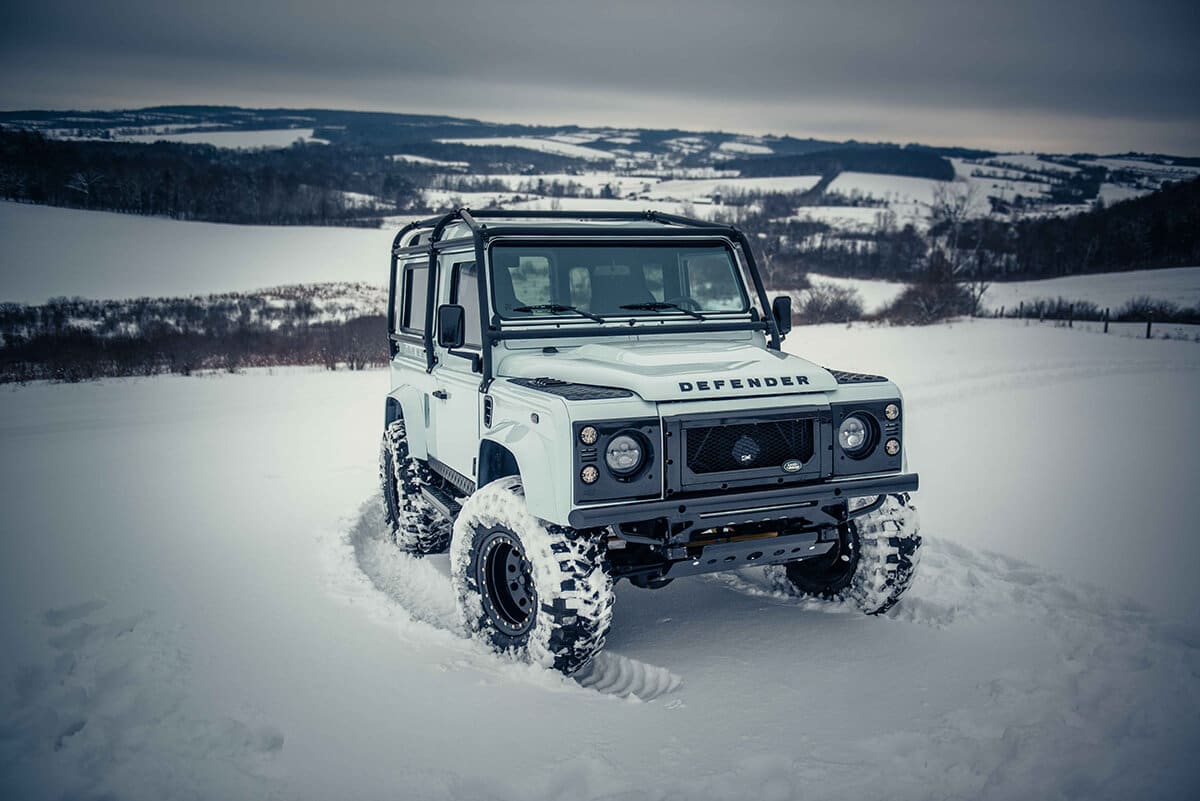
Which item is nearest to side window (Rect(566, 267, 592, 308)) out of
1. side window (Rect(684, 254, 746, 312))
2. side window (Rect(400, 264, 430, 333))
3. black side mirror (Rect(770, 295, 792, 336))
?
side window (Rect(684, 254, 746, 312))

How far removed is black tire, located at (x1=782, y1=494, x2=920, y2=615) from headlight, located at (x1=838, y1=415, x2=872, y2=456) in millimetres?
501

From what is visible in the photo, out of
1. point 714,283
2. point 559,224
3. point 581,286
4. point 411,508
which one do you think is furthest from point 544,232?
point 411,508

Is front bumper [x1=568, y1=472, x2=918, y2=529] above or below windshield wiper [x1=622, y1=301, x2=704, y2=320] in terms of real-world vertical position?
below

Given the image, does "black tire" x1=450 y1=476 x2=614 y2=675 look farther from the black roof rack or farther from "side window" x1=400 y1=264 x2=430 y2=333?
"side window" x1=400 y1=264 x2=430 y2=333

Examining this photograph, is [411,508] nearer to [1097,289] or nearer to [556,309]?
[556,309]

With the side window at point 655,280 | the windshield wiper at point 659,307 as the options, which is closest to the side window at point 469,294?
the windshield wiper at point 659,307

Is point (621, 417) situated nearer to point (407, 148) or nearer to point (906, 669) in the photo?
point (906, 669)

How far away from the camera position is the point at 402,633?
489 cm

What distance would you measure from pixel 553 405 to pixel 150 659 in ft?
8.50

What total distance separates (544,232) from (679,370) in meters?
1.52

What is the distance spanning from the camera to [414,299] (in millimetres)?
7020

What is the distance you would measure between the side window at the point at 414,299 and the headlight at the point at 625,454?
2.92 meters

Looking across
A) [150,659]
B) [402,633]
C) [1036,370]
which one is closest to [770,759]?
[402,633]

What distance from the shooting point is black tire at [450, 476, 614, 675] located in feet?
13.4
